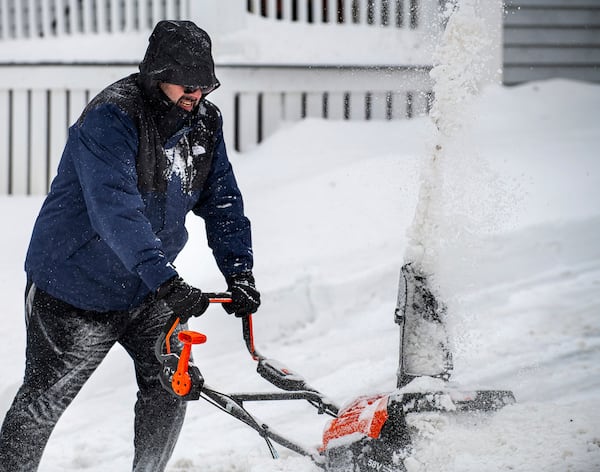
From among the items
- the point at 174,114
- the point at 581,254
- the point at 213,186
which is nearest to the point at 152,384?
the point at 213,186

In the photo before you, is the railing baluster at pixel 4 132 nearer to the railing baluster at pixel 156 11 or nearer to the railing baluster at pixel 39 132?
the railing baluster at pixel 39 132

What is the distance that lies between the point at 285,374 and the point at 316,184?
4.11 m

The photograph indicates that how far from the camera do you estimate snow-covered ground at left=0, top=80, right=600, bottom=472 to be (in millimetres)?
3451

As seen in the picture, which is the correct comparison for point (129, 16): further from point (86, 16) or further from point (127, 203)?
point (127, 203)

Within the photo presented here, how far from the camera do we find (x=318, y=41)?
8.21 metres

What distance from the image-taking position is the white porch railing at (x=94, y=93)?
771 centimetres

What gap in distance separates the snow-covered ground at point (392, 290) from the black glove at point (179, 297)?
31.6 inches

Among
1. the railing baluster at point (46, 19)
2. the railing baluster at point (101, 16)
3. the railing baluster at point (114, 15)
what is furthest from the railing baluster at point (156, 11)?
the railing baluster at point (46, 19)

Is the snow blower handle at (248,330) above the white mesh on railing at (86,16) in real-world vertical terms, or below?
below

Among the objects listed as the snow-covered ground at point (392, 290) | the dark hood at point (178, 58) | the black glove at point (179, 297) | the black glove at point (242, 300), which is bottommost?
the snow-covered ground at point (392, 290)

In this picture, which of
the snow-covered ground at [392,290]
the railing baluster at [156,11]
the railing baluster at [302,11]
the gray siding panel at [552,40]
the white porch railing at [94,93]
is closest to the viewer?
the snow-covered ground at [392,290]

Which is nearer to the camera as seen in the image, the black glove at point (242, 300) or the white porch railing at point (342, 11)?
the black glove at point (242, 300)

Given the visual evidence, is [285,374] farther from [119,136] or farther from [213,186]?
[119,136]

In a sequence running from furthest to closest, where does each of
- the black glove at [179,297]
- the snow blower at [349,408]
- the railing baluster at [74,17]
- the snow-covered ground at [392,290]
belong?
the railing baluster at [74,17] → the snow-covered ground at [392,290] → the snow blower at [349,408] → the black glove at [179,297]
